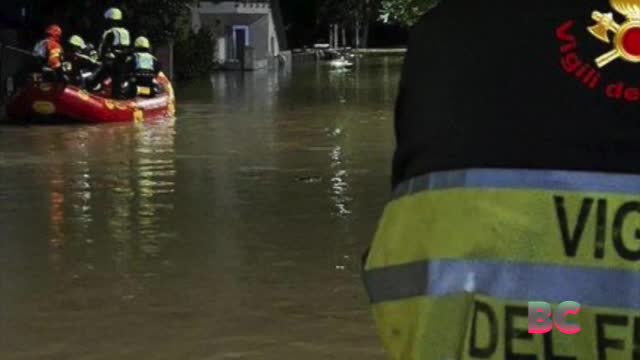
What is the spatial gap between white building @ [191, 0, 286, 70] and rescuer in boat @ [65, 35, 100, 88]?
2721 cm

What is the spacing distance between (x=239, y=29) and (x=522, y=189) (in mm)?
55589

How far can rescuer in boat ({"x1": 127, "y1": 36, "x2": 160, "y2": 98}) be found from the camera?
23688 mm

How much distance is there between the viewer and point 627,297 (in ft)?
5.96

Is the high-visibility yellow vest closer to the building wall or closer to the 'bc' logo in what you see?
the 'bc' logo

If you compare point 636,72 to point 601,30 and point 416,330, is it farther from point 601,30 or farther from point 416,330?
point 416,330

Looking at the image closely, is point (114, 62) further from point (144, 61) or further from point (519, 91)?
point (519, 91)

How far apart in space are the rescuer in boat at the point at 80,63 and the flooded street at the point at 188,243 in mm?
3639

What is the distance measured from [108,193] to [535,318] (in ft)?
36.0

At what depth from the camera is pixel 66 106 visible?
22.0 metres

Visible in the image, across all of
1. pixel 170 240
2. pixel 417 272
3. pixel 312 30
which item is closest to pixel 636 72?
pixel 417 272

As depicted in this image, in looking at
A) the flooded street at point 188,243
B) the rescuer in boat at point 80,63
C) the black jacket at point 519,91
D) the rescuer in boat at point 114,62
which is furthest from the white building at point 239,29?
the black jacket at point 519,91

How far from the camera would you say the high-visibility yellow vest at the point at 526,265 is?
6.00ft

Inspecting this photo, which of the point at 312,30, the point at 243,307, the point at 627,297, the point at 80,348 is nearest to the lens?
the point at 627,297

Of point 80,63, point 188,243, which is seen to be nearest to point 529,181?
point 188,243
